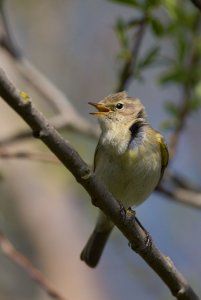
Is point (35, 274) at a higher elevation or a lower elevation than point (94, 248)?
lower

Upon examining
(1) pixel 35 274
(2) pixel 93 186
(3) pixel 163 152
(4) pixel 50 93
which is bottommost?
(2) pixel 93 186

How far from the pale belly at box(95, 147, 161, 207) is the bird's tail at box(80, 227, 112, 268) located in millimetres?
660

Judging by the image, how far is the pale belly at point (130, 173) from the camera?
173 inches

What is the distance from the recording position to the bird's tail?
5133 mm

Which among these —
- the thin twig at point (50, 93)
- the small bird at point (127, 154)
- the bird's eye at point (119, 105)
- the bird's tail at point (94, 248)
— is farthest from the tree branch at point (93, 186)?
the thin twig at point (50, 93)

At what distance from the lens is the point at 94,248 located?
520 centimetres

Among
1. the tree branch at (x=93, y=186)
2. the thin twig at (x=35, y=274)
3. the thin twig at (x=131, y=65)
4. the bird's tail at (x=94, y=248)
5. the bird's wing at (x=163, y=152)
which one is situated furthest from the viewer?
the bird's tail at (x=94, y=248)

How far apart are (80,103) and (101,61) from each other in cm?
61

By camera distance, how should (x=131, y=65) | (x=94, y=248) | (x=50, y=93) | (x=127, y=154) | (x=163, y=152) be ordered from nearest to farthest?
(x=127, y=154) < (x=131, y=65) < (x=163, y=152) < (x=94, y=248) < (x=50, y=93)

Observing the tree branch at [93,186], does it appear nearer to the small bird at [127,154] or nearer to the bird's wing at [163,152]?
the small bird at [127,154]

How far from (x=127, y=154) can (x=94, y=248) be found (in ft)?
3.54

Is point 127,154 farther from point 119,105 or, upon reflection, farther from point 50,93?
point 50,93

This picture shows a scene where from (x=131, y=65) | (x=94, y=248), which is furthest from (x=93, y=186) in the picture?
(x=94, y=248)

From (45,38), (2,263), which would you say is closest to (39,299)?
(2,263)
